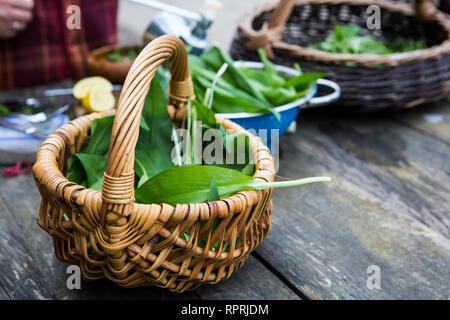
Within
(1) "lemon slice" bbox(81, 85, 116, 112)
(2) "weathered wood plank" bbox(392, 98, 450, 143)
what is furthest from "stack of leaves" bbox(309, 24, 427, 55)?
(1) "lemon slice" bbox(81, 85, 116, 112)

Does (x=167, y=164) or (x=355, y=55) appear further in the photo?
(x=355, y=55)

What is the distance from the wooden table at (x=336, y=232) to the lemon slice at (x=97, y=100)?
226mm

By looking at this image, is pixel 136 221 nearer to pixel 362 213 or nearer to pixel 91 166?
pixel 91 166

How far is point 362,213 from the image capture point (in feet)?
2.69

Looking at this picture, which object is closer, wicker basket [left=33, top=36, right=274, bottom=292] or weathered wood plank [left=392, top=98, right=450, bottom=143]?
wicker basket [left=33, top=36, right=274, bottom=292]

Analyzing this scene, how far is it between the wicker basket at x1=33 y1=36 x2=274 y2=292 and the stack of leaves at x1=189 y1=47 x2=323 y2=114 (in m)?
0.26

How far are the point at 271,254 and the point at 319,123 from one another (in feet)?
1.70

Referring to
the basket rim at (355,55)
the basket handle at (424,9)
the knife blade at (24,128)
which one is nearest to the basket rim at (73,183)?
the knife blade at (24,128)

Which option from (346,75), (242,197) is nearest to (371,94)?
(346,75)

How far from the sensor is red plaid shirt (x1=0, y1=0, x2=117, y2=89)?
1.44 m

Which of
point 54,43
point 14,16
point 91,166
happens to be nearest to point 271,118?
point 91,166

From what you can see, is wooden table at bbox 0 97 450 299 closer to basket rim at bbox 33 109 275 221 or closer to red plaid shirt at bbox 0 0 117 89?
basket rim at bbox 33 109 275 221

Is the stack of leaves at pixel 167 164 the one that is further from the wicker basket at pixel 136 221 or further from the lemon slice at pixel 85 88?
the lemon slice at pixel 85 88

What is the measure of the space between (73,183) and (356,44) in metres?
0.98
